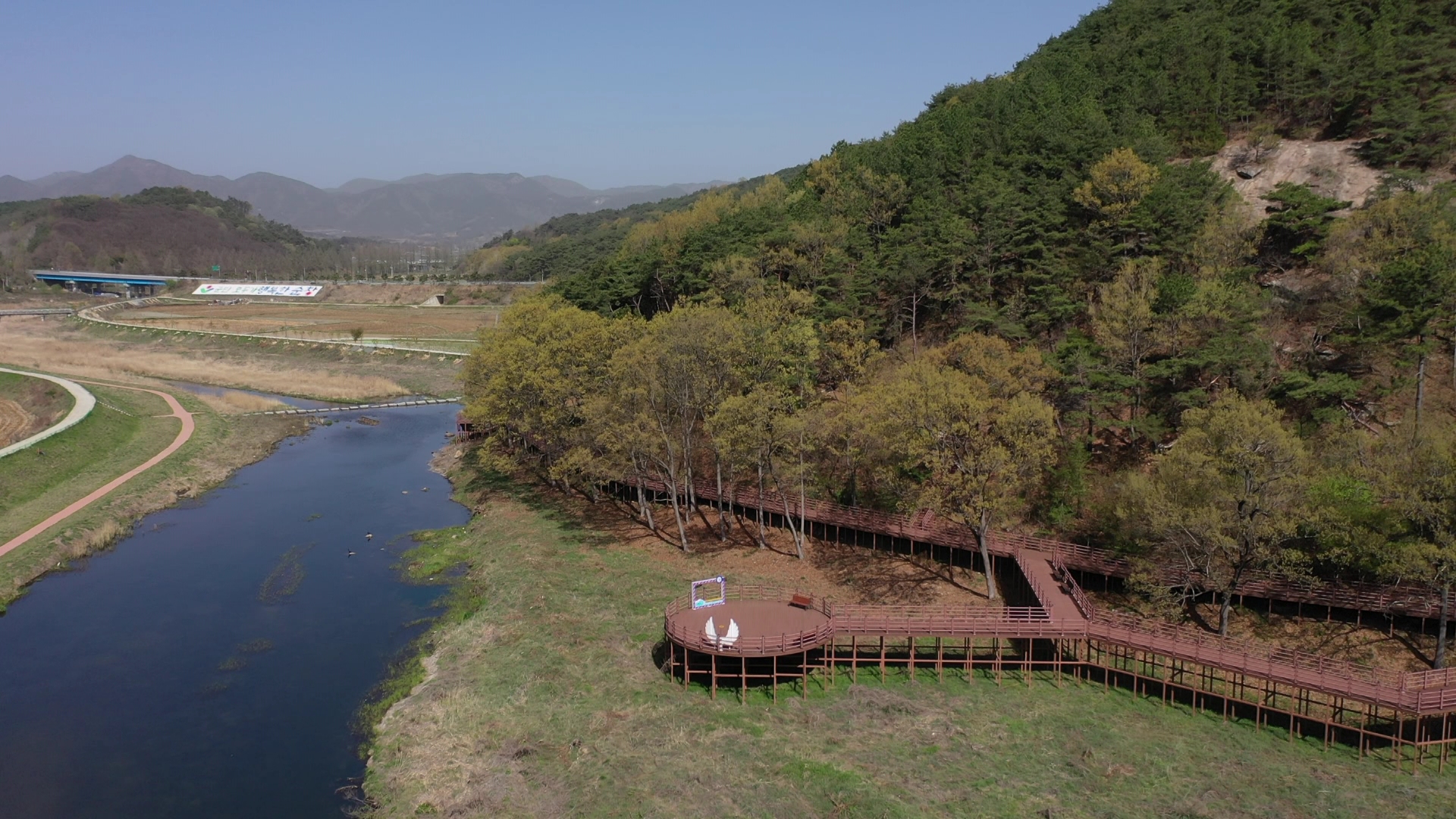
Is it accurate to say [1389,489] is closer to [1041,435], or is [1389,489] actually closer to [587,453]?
[1041,435]

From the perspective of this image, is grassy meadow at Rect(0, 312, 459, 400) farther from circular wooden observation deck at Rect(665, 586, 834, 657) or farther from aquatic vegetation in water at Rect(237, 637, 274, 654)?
circular wooden observation deck at Rect(665, 586, 834, 657)

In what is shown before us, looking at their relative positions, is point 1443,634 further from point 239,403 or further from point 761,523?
point 239,403

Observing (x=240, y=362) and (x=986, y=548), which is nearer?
(x=986, y=548)

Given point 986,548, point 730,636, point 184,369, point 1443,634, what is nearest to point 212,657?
point 730,636

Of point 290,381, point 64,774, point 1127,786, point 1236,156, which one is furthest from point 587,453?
point 290,381

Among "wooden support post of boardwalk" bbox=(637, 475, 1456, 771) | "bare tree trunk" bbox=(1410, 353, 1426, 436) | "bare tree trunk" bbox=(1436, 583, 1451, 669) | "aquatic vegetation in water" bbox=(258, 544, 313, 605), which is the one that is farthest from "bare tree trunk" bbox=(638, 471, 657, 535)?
"bare tree trunk" bbox=(1410, 353, 1426, 436)

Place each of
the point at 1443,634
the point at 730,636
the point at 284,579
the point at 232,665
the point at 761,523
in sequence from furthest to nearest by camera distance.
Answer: the point at 761,523 < the point at 284,579 < the point at 232,665 < the point at 730,636 < the point at 1443,634

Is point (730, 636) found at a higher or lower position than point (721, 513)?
lower
